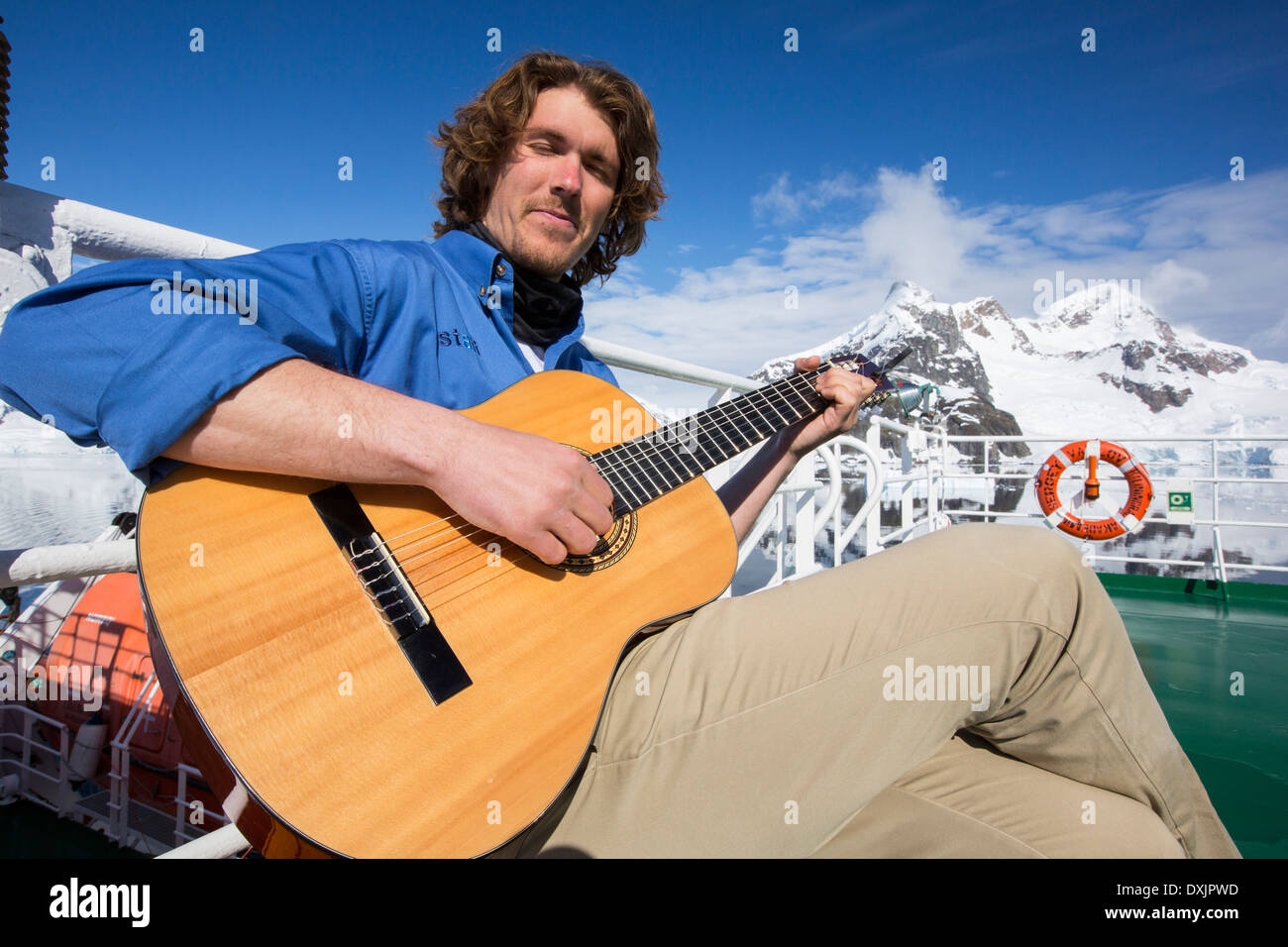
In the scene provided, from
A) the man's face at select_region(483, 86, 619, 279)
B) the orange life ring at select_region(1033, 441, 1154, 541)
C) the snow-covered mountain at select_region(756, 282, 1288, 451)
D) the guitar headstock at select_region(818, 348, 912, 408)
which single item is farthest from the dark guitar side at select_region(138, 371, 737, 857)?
the snow-covered mountain at select_region(756, 282, 1288, 451)

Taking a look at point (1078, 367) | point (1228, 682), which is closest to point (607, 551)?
point (1228, 682)

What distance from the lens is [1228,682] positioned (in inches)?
105

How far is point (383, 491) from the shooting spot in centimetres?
77

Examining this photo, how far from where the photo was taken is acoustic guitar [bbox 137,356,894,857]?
1.75 feet

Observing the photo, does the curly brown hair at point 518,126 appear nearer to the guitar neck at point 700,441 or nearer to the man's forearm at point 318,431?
the guitar neck at point 700,441

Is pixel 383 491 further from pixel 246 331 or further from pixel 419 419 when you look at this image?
pixel 246 331

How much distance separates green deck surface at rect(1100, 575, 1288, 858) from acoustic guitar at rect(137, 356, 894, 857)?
5.69ft

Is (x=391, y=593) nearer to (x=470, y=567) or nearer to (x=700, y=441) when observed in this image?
(x=470, y=567)
